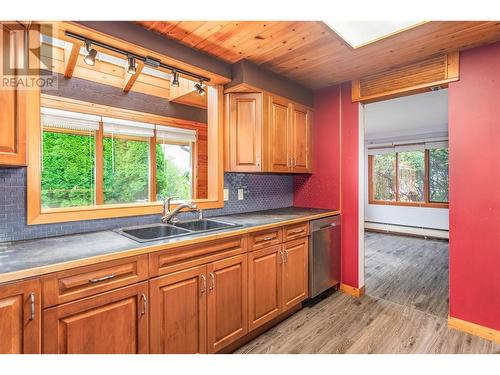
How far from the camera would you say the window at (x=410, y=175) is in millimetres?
5379

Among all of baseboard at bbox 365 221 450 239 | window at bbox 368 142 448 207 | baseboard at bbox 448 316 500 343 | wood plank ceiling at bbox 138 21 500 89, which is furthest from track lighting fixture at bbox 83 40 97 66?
baseboard at bbox 365 221 450 239

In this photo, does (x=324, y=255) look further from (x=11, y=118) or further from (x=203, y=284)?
(x=11, y=118)

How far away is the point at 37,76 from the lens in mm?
1498

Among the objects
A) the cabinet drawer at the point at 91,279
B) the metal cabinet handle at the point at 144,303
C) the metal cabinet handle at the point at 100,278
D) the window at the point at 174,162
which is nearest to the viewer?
the cabinet drawer at the point at 91,279

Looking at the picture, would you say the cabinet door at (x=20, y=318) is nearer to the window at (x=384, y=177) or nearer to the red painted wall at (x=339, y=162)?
the red painted wall at (x=339, y=162)

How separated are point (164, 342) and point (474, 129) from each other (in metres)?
2.79

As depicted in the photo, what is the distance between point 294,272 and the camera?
7.90 ft

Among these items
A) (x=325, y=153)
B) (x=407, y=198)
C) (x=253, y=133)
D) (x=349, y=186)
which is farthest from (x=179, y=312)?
(x=407, y=198)

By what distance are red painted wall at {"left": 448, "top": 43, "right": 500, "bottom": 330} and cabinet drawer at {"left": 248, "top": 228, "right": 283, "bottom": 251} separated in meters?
1.52

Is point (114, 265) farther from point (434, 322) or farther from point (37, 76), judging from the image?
point (434, 322)

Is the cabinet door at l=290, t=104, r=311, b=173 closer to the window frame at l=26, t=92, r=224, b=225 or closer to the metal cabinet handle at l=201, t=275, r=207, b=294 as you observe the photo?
the window frame at l=26, t=92, r=224, b=225

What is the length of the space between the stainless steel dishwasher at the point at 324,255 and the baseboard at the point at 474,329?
1.04 metres

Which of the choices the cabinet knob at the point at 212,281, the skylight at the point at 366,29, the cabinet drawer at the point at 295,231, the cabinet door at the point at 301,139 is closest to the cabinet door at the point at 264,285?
the cabinet drawer at the point at 295,231
